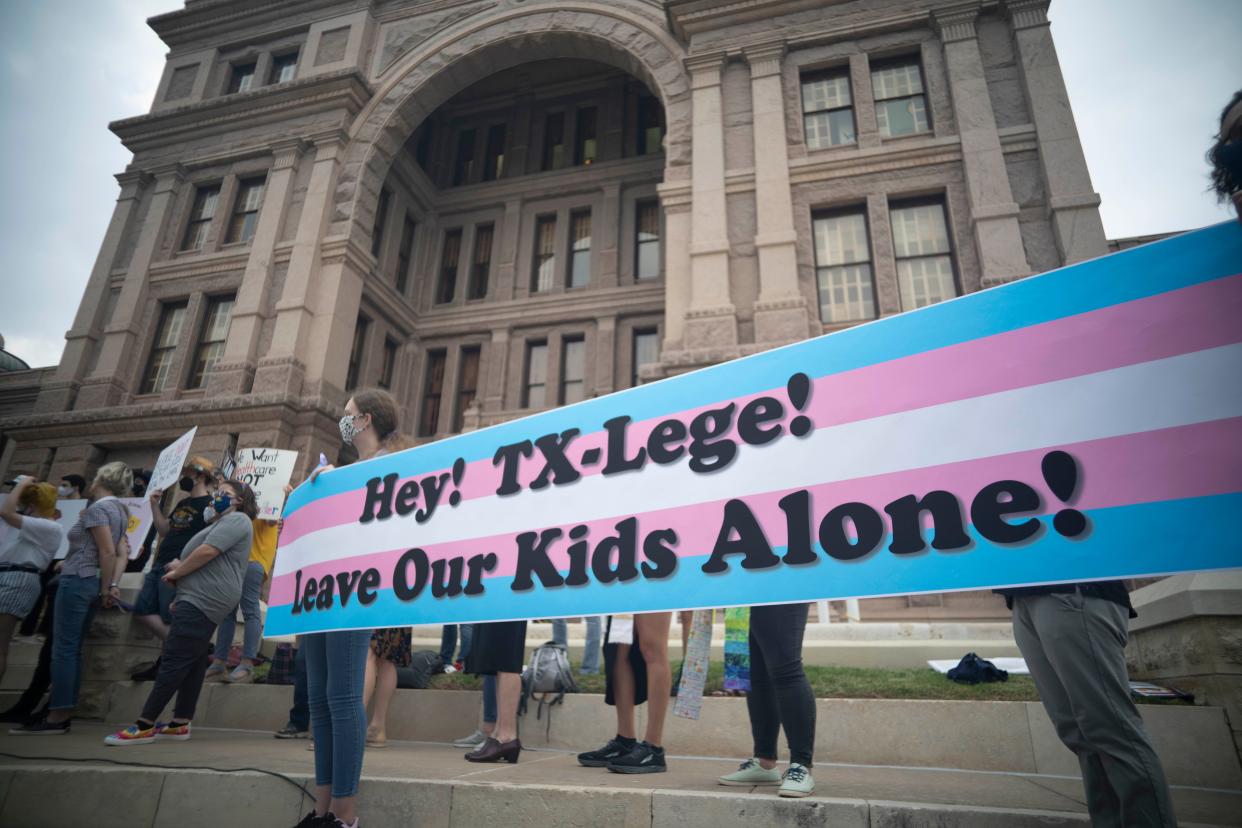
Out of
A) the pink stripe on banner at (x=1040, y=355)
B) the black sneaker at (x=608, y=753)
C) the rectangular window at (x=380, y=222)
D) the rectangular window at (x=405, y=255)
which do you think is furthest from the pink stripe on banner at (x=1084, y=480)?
the rectangular window at (x=405, y=255)

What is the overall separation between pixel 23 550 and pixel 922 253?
44.5ft

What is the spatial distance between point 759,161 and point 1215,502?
1270cm

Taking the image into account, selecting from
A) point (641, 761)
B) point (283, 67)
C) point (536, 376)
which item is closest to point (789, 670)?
point (641, 761)

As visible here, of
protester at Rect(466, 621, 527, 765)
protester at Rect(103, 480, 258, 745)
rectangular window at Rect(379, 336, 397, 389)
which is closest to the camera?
protester at Rect(466, 621, 527, 765)

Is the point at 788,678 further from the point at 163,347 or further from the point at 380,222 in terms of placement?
the point at 163,347

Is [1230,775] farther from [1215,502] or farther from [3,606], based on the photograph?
[3,606]

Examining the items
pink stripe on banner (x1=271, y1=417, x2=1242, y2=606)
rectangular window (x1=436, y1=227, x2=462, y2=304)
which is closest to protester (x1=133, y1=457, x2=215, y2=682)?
pink stripe on banner (x1=271, y1=417, x2=1242, y2=606)

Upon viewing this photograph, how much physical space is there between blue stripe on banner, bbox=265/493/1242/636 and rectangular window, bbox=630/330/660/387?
15.7 metres

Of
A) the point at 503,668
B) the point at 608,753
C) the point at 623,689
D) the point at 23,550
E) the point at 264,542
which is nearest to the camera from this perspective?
the point at 608,753

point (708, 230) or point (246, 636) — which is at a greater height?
point (708, 230)

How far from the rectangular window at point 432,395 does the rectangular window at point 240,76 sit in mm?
9983

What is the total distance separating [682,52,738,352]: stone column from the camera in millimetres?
12047

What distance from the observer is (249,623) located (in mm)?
6625

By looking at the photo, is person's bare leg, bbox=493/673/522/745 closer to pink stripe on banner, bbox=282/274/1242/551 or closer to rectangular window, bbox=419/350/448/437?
pink stripe on banner, bbox=282/274/1242/551
